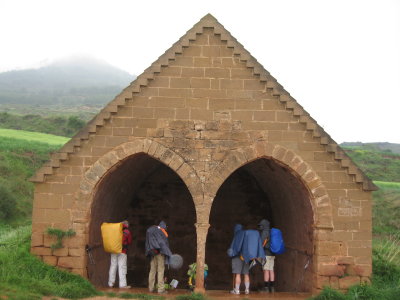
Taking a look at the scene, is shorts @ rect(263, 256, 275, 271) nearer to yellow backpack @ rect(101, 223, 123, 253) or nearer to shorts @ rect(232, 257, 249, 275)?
shorts @ rect(232, 257, 249, 275)

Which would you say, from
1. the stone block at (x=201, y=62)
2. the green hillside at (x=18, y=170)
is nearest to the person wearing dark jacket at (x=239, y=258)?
the stone block at (x=201, y=62)

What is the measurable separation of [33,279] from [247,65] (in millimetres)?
7340

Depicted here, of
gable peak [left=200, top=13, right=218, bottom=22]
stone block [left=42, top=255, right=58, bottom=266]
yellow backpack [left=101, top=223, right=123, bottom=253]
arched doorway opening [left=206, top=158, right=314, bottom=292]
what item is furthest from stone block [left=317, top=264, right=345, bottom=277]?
gable peak [left=200, top=13, right=218, bottom=22]

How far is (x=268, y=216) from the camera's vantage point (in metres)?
18.6

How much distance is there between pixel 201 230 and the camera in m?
12.8

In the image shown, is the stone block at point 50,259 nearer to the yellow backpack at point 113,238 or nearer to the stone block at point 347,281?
the yellow backpack at point 113,238

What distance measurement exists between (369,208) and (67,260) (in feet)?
25.3

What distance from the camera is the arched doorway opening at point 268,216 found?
14047mm

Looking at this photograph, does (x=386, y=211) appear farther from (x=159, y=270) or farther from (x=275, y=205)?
(x=159, y=270)

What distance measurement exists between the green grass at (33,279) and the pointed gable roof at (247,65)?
197cm

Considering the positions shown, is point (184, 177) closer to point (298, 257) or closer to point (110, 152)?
point (110, 152)

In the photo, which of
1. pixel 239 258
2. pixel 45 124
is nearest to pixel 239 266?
pixel 239 258

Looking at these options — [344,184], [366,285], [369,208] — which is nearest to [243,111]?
[344,184]

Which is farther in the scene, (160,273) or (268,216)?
(268,216)
